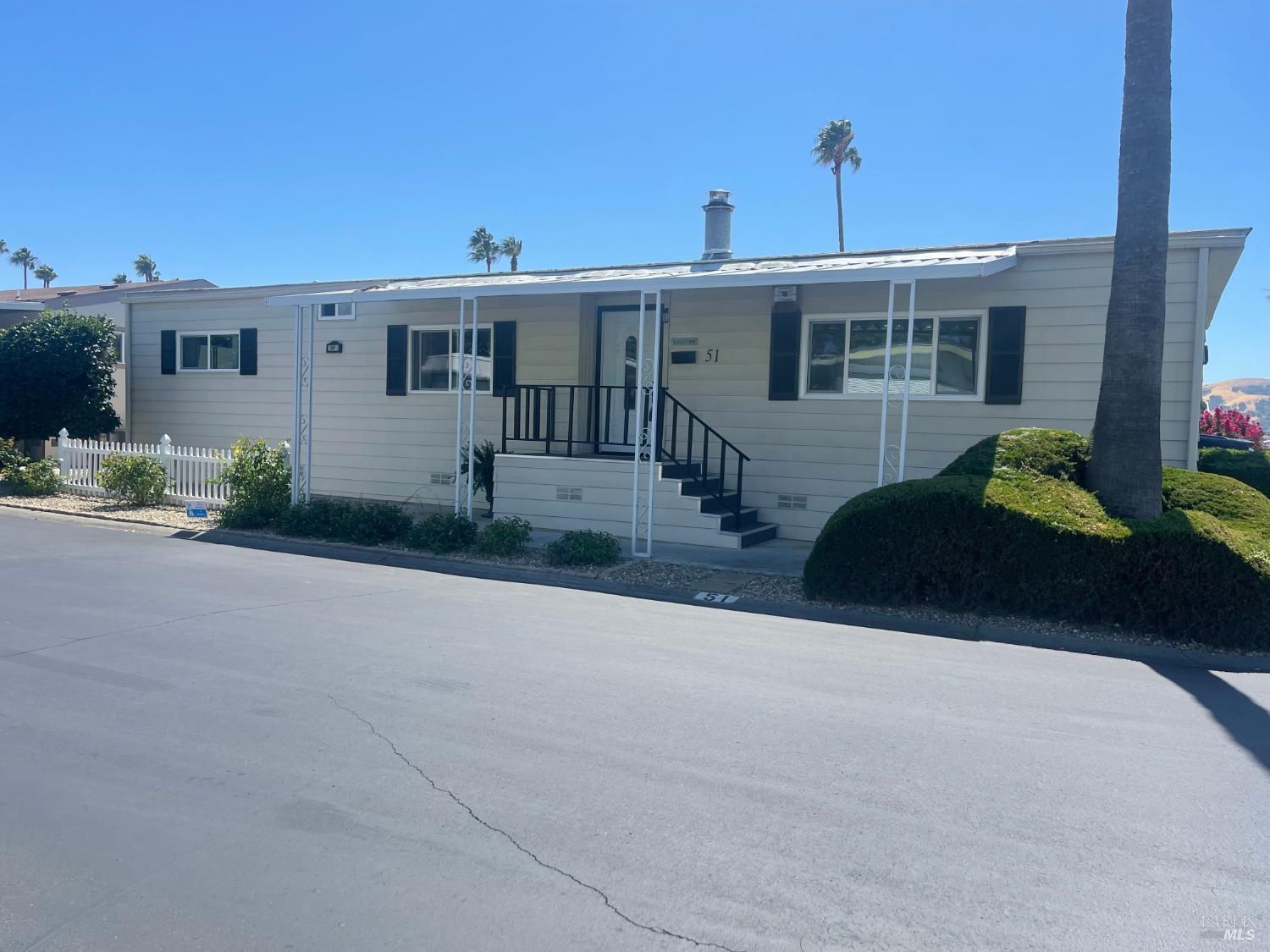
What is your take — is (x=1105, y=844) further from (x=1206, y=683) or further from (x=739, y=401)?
(x=739, y=401)

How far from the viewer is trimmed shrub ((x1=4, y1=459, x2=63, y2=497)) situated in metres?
15.2

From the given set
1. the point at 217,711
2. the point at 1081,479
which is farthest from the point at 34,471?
the point at 1081,479

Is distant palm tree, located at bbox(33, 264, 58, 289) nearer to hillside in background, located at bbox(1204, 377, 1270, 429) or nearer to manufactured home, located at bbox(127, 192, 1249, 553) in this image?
manufactured home, located at bbox(127, 192, 1249, 553)

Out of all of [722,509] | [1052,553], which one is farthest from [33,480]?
[1052,553]

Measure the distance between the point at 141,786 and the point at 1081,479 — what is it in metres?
8.26

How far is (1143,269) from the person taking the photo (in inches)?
327

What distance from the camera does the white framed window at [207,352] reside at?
54.2ft

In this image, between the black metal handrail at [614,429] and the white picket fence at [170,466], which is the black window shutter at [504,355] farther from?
the white picket fence at [170,466]

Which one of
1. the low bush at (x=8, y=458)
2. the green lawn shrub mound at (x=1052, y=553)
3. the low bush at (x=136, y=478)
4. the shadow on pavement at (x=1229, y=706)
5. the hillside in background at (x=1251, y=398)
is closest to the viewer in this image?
the shadow on pavement at (x=1229, y=706)

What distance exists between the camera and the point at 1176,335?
1018 cm

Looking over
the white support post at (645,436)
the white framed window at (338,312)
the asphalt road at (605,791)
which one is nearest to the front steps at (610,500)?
the white support post at (645,436)

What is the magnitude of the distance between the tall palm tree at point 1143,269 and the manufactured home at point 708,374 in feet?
4.96

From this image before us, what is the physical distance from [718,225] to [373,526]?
7.26 metres

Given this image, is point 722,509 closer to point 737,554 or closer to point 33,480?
point 737,554
